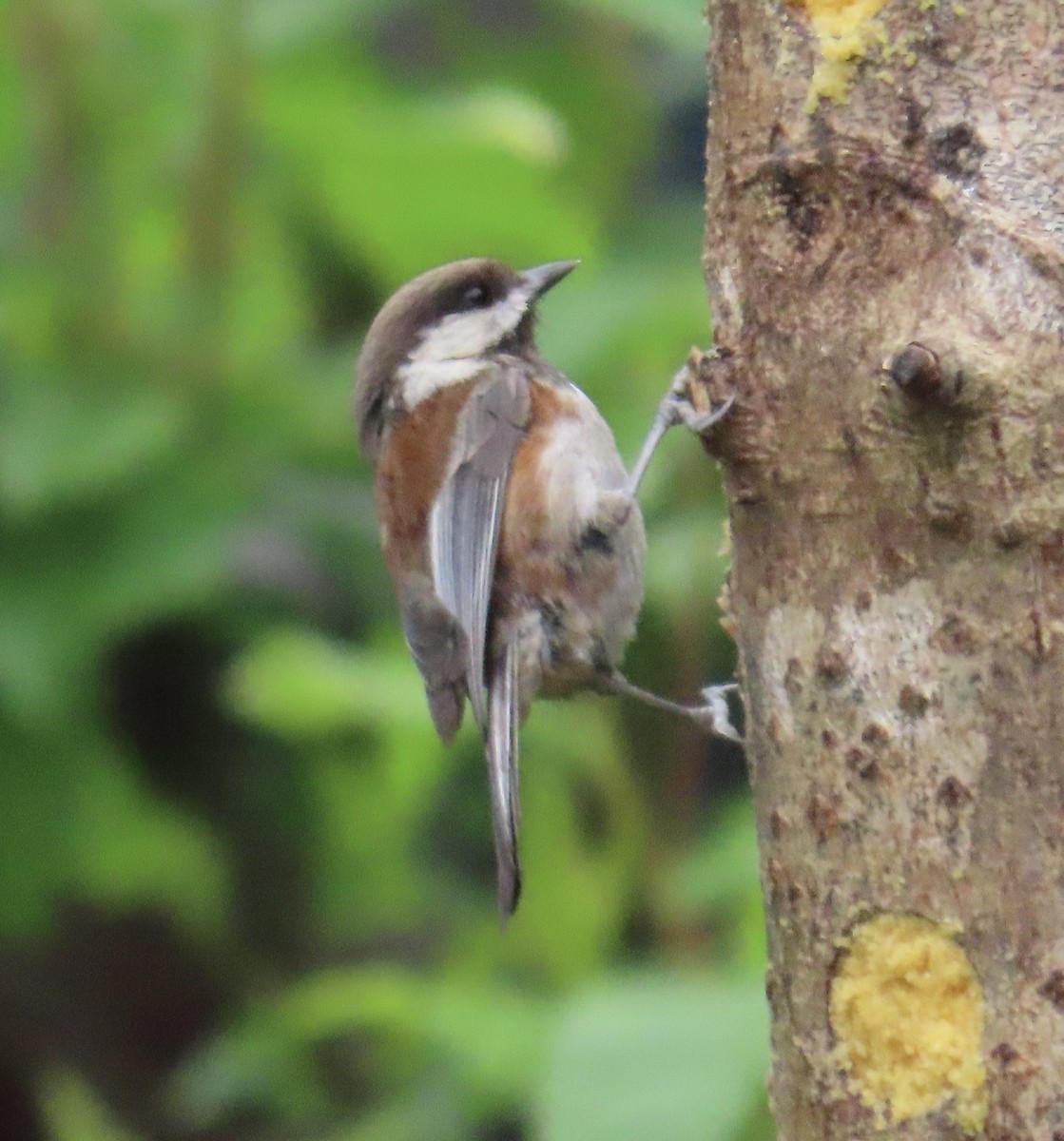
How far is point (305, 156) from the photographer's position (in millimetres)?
4449

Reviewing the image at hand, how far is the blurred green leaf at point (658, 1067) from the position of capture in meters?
2.52

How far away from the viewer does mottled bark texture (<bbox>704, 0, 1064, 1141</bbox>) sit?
176cm

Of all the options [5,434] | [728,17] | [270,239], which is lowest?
[5,434]

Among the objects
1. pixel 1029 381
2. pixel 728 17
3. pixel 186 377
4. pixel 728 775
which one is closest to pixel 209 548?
pixel 186 377

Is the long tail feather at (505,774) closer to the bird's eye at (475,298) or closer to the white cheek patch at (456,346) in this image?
the white cheek patch at (456,346)

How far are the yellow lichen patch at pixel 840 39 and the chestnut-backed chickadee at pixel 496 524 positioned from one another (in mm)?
1039

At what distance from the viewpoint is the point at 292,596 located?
459cm

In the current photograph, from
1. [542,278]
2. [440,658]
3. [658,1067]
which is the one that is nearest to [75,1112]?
[440,658]

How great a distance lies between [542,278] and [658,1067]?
1504 millimetres

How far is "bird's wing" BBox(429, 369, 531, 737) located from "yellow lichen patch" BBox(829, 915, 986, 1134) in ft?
3.67

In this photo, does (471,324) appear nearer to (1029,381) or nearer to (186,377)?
(186,377)

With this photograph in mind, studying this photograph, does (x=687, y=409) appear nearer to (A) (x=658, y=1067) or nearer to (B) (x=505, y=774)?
(B) (x=505, y=774)

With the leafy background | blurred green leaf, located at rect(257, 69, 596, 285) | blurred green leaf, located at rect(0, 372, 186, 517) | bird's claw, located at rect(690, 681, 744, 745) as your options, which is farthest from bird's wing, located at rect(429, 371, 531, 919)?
blurred green leaf, located at rect(0, 372, 186, 517)

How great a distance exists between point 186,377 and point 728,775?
1979 millimetres
